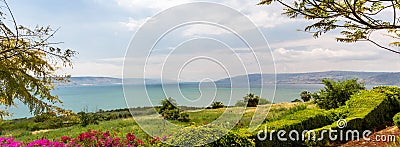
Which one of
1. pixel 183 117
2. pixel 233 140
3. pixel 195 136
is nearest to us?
pixel 195 136

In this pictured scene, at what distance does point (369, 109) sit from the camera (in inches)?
306

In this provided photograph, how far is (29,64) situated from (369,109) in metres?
7.68

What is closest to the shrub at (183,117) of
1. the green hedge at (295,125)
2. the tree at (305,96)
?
the green hedge at (295,125)

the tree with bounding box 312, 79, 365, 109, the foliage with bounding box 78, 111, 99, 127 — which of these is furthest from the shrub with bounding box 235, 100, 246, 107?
the foliage with bounding box 78, 111, 99, 127

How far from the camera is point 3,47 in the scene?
11.7ft

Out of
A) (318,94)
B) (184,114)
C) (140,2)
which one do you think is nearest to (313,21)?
(140,2)

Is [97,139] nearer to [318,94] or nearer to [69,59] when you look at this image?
[69,59]

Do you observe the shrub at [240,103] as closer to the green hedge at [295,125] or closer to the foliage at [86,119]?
the green hedge at [295,125]

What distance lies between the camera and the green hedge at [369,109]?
671cm

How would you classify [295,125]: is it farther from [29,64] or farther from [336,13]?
[29,64]

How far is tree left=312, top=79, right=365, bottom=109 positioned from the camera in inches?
419

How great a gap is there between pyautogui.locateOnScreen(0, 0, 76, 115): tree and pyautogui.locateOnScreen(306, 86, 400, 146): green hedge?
4.52 metres

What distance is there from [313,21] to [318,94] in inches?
344

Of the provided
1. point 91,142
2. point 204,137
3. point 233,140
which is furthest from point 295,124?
point 91,142
